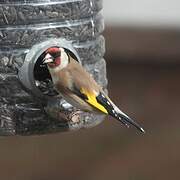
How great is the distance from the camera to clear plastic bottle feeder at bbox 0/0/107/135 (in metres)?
3.32

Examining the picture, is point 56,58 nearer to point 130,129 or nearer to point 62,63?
point 62,63

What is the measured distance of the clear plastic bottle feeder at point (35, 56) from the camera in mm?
3320

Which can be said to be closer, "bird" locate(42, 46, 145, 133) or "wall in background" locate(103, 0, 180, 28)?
"bird" locate(42, 46, 145, 133)

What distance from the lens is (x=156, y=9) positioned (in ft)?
17.0

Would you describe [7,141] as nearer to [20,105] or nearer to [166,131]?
[166,131]

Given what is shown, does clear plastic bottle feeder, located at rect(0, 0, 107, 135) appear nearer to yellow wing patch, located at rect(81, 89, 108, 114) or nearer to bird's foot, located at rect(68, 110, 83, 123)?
bird's foot, located at rect(68, 110, 83, 123)

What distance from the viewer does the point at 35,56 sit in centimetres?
331

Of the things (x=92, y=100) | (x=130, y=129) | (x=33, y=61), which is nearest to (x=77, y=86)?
(x=92, y=100)

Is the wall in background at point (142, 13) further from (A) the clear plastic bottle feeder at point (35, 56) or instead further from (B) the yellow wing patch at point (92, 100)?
(B) the yellow wing patch at point (92, 100)

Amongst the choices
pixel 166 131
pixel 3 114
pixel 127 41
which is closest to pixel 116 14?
pixel 127 41

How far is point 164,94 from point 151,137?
0.82 ft

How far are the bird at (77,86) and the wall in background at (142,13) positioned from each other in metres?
1.85

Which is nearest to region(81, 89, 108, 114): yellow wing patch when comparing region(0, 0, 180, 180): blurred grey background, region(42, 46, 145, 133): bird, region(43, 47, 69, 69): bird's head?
region(42, 46, 145, 133): bird

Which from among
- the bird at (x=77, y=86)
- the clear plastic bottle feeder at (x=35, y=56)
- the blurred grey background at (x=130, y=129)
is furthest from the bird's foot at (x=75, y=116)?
→ the blurred grey background at (x=130, y=129)
